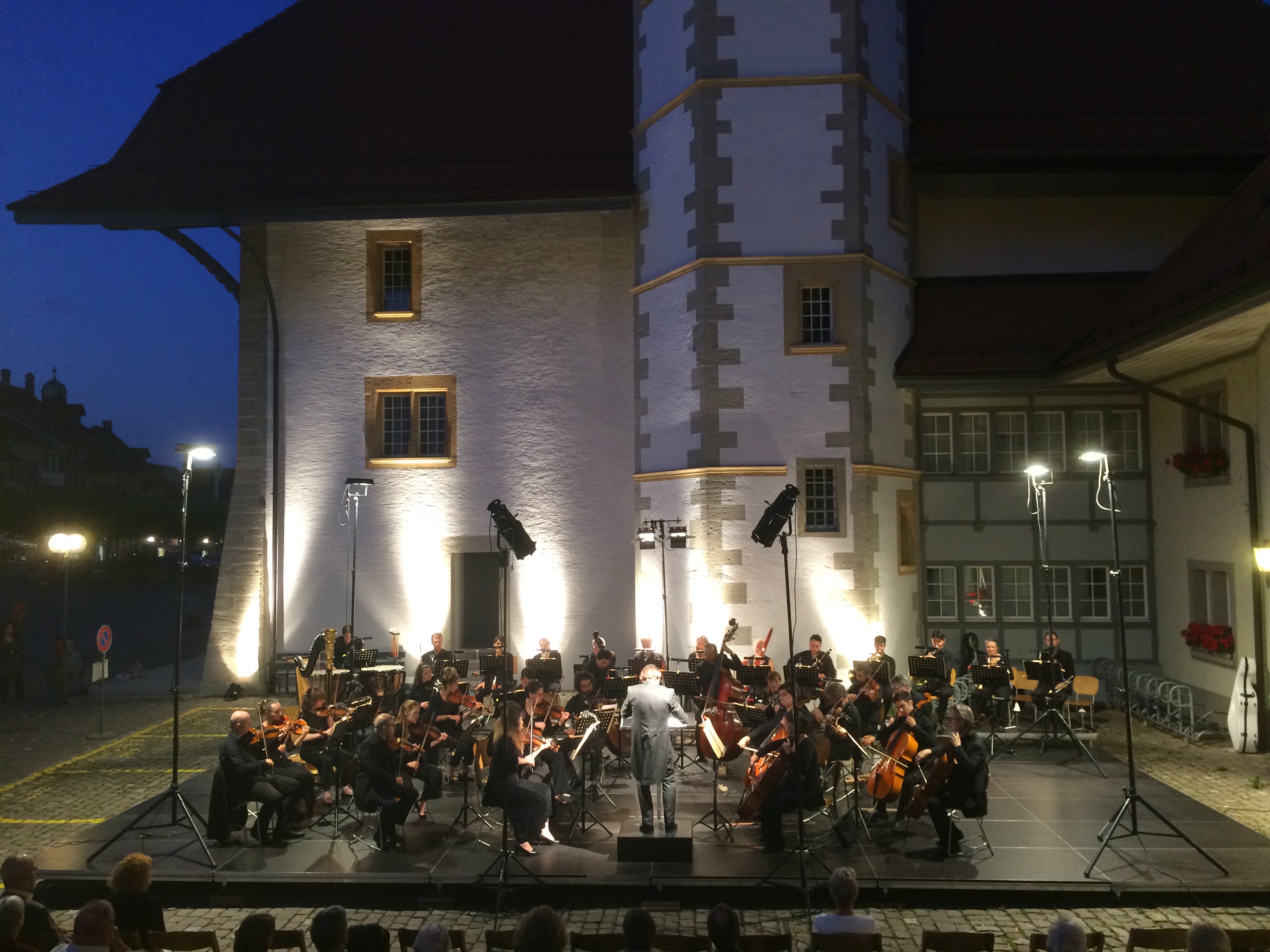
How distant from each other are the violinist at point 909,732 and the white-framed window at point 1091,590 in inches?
349

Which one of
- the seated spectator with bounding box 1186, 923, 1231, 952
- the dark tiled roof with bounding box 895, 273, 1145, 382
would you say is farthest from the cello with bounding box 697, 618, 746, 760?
the dark tiled roof with bounding box 895, 273, 1145, 382

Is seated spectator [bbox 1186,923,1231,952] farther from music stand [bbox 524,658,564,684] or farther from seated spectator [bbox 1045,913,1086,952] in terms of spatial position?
music stand [bbox 524,658,564,684]

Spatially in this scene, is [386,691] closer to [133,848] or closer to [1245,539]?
[133,848]

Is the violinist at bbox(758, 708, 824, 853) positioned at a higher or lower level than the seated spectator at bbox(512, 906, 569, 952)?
lower

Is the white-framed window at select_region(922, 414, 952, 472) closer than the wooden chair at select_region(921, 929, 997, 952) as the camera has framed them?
No

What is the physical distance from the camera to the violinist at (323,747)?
11.1 m

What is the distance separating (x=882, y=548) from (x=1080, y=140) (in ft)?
27.4

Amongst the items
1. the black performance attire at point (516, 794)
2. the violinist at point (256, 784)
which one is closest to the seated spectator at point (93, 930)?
the black performance attire at point (516, 794)

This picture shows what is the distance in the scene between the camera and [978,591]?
17.8 m

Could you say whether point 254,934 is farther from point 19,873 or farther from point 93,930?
point 19,873

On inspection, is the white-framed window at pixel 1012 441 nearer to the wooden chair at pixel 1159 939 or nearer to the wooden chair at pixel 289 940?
the wooden chair at pixel 1159 939

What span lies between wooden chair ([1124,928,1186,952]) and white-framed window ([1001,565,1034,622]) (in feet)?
40.8

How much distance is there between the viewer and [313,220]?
58.2 ft

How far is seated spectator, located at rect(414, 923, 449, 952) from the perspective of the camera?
4.76 m
